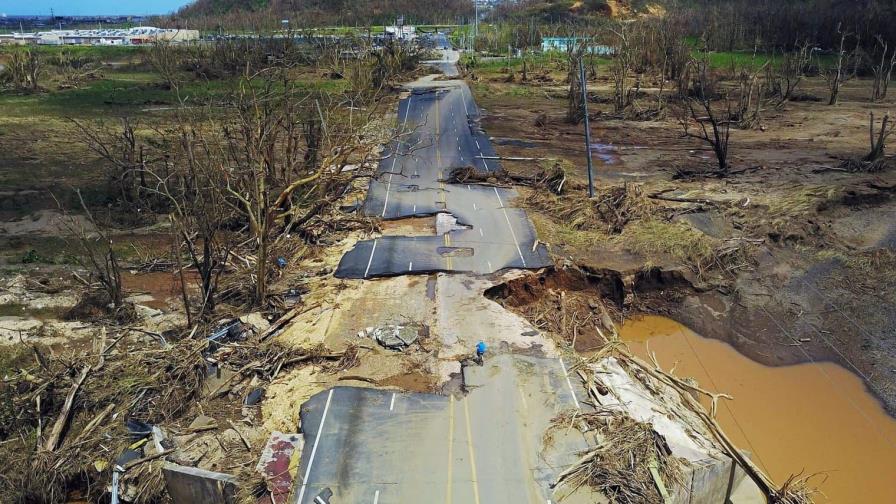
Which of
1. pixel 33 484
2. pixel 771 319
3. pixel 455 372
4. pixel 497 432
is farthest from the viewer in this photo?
pixel 771 319

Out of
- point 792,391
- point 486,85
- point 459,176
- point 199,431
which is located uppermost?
point 486,85

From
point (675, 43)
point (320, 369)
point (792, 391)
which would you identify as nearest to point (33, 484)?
point (320, 369)

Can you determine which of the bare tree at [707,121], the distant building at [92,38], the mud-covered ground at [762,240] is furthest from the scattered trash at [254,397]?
the distant building at [92,38]

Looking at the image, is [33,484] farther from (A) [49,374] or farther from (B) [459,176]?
(B) [459,176]

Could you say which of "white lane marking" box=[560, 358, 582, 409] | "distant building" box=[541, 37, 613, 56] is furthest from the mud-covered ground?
"distant building" box=[541, 37, 613, 56]

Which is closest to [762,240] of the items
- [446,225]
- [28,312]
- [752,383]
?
[752,383]

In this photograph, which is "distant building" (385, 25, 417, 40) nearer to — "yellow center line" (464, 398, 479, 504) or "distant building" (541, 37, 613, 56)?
"distant building" (541, 37, 613, 56)

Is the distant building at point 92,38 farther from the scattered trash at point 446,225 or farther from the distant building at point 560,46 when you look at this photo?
the scattered trash at point 446,225
